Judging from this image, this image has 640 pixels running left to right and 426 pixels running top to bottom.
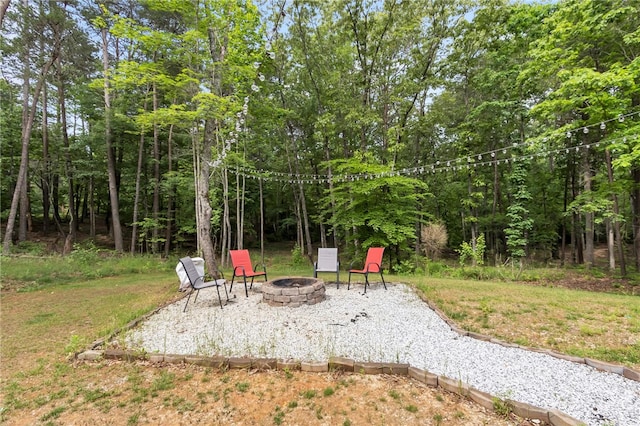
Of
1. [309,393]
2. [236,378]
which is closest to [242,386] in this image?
[236,378]

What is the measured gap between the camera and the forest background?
629 centimetres

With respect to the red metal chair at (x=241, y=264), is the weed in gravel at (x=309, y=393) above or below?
below

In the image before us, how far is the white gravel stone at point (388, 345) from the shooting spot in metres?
2.17

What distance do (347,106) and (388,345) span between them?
9243 millimetres

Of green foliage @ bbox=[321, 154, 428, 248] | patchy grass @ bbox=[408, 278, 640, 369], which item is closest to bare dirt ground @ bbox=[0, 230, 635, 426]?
patchy grass @ bbox=[408, 278, 640, 369]

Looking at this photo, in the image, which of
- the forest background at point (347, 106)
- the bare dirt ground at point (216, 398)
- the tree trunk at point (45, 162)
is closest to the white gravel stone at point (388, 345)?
the bare dirt ground at point (216, 398)

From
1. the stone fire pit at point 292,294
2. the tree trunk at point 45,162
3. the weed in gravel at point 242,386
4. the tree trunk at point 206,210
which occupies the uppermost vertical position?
the tree trunk at point 45,162

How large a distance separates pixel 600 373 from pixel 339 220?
22.5 ft

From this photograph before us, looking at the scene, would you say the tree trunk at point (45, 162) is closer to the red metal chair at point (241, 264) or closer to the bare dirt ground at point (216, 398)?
the red metal chair at point (241, 264)

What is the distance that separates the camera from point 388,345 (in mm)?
3105

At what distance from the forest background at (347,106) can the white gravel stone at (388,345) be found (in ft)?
9.29

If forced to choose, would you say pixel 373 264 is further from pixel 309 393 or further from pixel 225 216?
pixel 225 216

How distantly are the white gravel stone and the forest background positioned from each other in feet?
9.29

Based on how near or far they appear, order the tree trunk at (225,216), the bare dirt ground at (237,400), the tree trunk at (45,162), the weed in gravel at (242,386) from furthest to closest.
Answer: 1. the tree trunk at (45,162)
2. the tree trunk at (225,216)
3. the weed in gravel at (242,386)
4. the bare dirt ground at (237,400)
